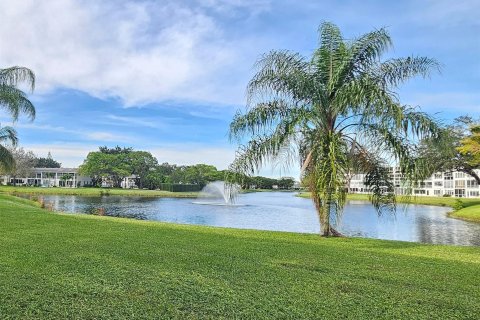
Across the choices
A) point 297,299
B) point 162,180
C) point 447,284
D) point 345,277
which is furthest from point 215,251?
point 162,180

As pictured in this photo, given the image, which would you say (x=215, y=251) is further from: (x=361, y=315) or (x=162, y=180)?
(x=162, y=180)

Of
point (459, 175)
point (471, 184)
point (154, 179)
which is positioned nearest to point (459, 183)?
point (459, 175)

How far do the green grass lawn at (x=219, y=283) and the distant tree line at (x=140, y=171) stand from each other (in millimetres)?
77281

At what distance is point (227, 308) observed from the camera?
4.11 m

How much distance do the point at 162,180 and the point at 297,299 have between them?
295 feet

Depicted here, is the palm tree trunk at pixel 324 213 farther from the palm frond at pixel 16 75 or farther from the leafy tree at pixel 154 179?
the leafy tree at pixel 154 179

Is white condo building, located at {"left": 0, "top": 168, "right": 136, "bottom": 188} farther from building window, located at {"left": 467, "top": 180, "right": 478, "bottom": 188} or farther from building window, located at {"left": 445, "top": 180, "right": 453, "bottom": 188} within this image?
building window, located at {"left": 467, "top": 180, "right": 478, "bottom": 188}

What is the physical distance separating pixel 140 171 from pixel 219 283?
294 feet

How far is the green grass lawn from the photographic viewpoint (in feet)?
13.3

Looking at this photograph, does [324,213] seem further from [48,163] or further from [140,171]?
[48,163]

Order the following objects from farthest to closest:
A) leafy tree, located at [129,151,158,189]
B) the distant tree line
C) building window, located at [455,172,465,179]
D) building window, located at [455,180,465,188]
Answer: leafy tree, located at [129,151,158,189], the distant tree line, building window, located at [455,172,465,179], building window, located at [455,180,465,188]

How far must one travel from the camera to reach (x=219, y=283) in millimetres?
5016

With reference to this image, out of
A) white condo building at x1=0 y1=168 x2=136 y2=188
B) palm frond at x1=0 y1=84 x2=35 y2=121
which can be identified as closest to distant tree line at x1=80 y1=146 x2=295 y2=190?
white condo building at x1=0 y1=168 x2=136 y2=188

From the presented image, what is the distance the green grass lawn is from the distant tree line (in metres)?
77.3
